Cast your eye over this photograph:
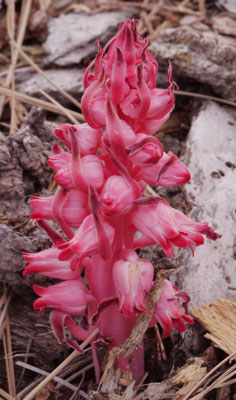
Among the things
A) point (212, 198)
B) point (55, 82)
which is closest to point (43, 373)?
point (212, 198)

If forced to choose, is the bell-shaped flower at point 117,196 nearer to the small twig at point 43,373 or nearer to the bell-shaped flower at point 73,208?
the bell-shaped flower at point 73,208

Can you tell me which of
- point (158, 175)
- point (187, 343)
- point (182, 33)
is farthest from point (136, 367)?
point (182, 33)

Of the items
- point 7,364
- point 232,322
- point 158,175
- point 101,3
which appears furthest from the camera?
point 101,3

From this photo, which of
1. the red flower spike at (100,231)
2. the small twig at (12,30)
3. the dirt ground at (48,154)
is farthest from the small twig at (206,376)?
the small twig at (12,30)

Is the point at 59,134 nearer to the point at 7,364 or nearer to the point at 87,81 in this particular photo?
the point at 87,81

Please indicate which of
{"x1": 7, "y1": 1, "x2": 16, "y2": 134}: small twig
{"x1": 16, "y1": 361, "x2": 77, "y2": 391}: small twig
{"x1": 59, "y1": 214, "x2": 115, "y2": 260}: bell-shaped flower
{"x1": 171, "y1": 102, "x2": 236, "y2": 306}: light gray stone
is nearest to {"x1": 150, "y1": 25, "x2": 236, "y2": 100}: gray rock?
{"x1": 171, "y1": 102, "x2": 236, "y2": 306}: light gray stone

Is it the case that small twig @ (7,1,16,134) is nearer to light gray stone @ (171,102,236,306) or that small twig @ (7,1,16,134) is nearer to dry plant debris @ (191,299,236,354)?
light gray stone @ (171,102,236,306)

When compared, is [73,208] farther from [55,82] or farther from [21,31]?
[21,31]

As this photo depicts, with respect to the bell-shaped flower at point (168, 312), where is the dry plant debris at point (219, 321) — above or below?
below
